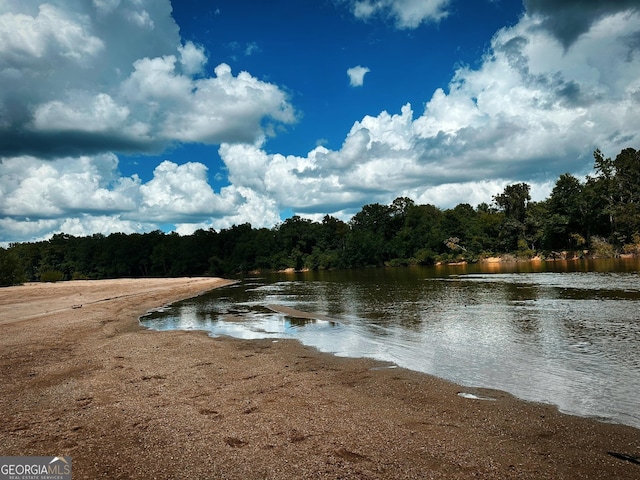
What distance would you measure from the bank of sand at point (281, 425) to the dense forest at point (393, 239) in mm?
71889

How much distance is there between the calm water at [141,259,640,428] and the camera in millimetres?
11312

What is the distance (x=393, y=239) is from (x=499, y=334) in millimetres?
136403

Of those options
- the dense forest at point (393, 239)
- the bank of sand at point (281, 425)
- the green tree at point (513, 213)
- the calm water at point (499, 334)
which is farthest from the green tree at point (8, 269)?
the green tree at point (513, 213)

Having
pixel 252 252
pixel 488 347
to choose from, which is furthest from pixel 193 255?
pixel 488 347

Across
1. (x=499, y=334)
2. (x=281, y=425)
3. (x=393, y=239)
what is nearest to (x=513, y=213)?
(x=393, y=239)

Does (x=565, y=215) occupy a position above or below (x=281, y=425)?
above

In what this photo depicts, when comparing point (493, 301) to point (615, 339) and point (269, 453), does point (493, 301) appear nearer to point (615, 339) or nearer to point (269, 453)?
point (615, 339)

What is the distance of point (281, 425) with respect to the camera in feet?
28.1

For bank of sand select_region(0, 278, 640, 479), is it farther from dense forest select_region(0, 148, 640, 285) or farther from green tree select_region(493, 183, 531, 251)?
green tree select_region(493, 183, 531, 251)

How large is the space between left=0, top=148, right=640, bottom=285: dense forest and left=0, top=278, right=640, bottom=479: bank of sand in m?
71.9

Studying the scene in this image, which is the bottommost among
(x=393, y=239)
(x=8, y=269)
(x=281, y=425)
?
(x=281, y=425)

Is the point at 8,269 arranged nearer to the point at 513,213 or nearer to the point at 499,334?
the point at 499,334

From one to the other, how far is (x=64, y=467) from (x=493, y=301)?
30.7 metres

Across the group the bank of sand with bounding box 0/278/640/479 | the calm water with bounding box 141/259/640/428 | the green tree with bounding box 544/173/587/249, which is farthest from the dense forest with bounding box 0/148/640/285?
the bank of sand with bounding box 0/278/640/479
